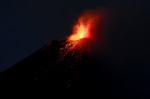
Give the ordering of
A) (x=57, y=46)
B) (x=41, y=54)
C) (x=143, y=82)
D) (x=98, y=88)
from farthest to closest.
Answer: (x=143, y=82) → (x=57, y=46) → (x=41, y=54) → (x=98, y=88)

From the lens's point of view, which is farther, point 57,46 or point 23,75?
point 57,46

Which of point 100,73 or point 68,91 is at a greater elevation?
point 100,73

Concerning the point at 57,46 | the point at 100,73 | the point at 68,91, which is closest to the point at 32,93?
the point at 68,91

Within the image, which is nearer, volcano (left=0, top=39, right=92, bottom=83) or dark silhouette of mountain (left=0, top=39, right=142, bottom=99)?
dark silhouette of mountain (left=0, top=39, right=142, bottom=99)

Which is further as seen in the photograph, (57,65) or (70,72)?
(57,65)

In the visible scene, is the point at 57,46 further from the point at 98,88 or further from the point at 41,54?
the point at 98,88

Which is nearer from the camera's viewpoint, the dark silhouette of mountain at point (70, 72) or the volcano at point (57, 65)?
the dark silhouette of mountain at point (70, 72)

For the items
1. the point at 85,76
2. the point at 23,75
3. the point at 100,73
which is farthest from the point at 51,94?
the point at 100,73

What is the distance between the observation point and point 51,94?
7.65 meters

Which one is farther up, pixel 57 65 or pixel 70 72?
pixel 57 65

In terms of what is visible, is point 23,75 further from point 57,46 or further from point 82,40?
point 82,40

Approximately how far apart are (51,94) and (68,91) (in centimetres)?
83

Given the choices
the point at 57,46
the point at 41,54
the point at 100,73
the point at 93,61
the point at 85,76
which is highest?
the point at 57,46

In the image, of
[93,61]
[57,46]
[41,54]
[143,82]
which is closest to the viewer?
[93,61]
